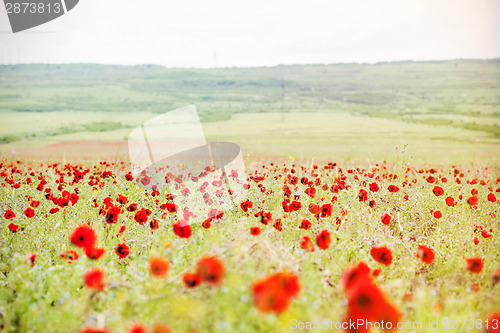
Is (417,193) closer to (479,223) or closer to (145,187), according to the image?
(479,223)

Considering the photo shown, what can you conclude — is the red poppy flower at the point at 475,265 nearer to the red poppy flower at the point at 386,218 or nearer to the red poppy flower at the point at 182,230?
the red poppy flower at the point at 386,218

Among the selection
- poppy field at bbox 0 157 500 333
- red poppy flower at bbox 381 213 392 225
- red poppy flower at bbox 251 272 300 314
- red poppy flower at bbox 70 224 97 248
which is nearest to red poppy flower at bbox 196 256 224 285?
poppy field at bbox 0 157 500 333

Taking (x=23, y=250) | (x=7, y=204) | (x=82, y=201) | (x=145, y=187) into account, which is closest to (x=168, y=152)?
(x=145, y=187)

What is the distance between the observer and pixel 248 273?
2.22 meters

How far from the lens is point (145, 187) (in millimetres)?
6520

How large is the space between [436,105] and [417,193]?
86.7m

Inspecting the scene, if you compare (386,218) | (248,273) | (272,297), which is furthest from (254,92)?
(272,297)

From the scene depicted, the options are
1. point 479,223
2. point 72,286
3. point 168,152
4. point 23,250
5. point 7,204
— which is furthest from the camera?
point 168,152

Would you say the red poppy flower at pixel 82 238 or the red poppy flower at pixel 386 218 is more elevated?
the red poppy flower at pixel 82 238

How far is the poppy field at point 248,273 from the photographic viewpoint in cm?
204

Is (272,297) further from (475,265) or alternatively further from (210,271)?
(475,265)

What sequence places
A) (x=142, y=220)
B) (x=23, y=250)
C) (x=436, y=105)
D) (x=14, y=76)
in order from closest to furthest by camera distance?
(x=142, y=220) < (x=23, y=250) < (x=436, y=105) < (x=14, y=76)

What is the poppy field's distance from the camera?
204 cm

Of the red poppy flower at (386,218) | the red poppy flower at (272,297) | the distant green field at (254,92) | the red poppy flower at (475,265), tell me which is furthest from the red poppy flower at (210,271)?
the distant green field at (254,92)
